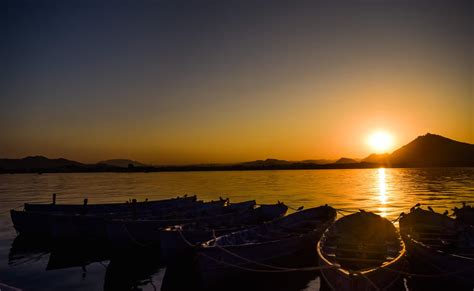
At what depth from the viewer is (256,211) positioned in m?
Result: 30.0

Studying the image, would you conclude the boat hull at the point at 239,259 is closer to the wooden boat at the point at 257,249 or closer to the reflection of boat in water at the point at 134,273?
the wooden boat at the point at 257,249

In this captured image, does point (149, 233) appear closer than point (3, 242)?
Yes

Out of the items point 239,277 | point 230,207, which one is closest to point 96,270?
point 239,277

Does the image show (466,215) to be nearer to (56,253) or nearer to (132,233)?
(132,233)

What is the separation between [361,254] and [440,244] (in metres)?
5.50

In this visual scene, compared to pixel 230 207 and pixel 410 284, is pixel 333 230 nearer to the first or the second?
pixel 410 284

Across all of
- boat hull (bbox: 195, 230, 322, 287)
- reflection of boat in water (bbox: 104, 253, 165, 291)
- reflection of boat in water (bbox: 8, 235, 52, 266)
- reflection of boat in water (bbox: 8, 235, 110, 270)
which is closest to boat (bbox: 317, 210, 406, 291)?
boat hull (bbox: 195, 230, 322, 287)

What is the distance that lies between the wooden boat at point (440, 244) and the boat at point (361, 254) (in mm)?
1034

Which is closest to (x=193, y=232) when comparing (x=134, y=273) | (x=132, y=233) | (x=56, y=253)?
(x=134, y=273)

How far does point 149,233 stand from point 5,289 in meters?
16.2

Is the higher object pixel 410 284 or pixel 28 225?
pixel 28 225

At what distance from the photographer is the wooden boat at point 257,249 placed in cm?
1592

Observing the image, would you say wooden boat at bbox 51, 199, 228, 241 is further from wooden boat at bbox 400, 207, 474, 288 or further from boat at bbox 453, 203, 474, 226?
boat at bbox 453, 203, 474, 226

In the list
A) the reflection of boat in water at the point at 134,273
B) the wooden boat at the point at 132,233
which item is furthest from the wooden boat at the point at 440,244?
the wooden boat at the point at 132,233
